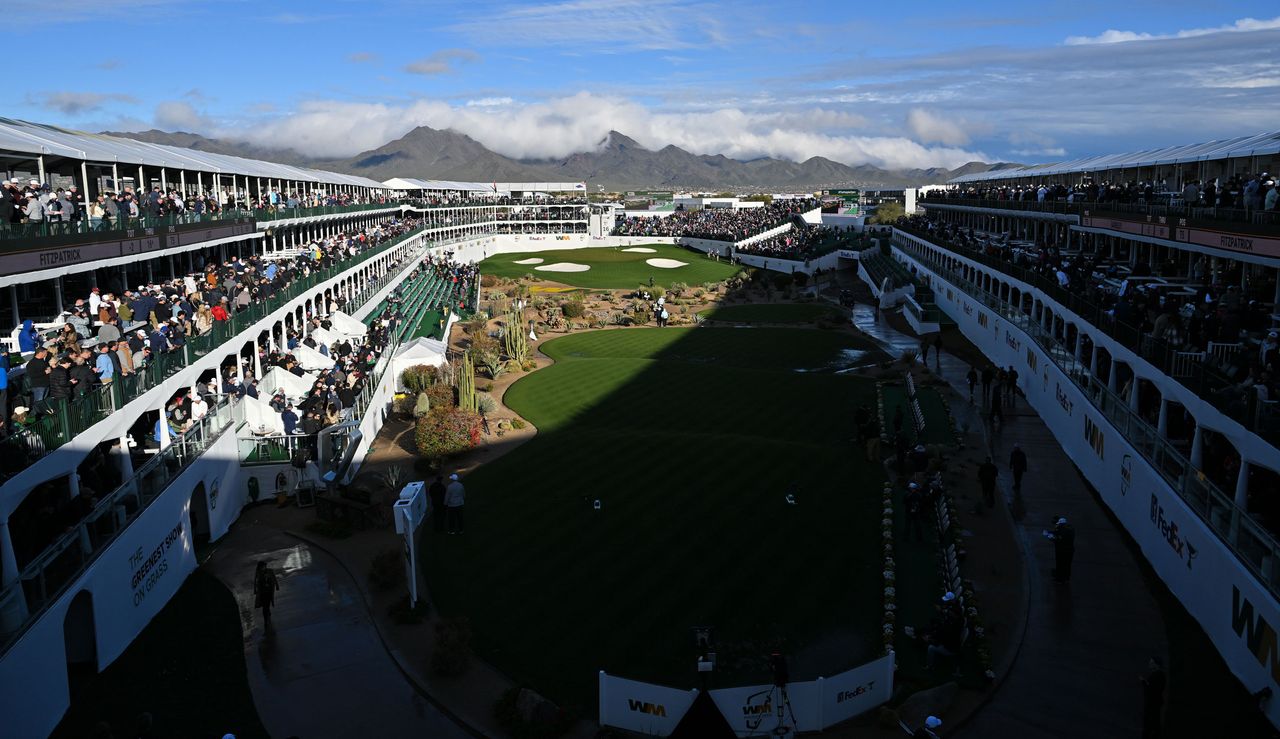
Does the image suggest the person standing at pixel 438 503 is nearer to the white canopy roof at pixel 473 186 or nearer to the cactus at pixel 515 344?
the cactus at pixel 515 344

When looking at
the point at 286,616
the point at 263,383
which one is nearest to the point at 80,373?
the point at 286,616

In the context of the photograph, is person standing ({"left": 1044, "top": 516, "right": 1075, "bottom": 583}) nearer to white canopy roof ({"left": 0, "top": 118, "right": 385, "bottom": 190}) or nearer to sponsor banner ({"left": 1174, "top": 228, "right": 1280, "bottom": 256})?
sponsor banner ({"left": 1174, "top": 228, "right": 1280, "bottom": 256})

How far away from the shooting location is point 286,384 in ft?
Result: 86.9

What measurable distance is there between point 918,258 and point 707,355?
25.0 meters

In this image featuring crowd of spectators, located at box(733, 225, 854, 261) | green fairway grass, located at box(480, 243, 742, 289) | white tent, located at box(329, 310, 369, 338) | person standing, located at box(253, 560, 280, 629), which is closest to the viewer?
person standing, located at box(253, 560, 280, 629)

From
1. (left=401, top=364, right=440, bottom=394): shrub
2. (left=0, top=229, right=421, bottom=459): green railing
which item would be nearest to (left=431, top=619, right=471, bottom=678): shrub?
(left=0, top=229, right=421, bottom=459): green railing

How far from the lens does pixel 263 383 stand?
25719 millimetres

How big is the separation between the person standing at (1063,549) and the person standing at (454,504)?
36.4 ft

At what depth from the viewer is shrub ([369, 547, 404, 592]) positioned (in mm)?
16953

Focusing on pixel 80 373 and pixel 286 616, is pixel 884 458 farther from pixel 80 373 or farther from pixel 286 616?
pixel 80 373

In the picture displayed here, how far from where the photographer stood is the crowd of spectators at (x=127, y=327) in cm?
1509

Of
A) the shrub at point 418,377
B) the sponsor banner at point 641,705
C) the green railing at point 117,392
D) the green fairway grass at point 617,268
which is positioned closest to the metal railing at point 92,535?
the green railing at point 117,392

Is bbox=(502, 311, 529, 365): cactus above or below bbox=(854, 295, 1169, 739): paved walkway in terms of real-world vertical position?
above

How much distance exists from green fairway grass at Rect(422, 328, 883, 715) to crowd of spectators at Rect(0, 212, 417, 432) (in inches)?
266
